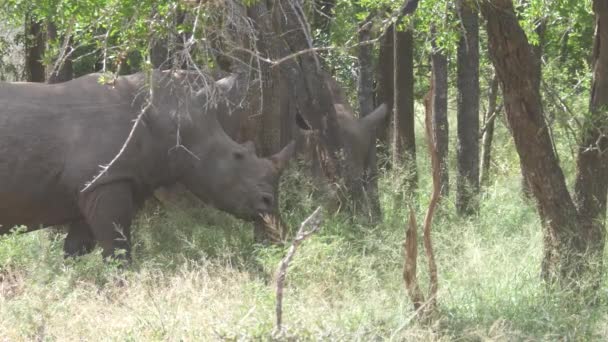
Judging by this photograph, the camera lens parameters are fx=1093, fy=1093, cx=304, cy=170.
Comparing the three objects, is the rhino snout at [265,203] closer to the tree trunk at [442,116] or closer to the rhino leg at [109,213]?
the rhino leg at [109,213]

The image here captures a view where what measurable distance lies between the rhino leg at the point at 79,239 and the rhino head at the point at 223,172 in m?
Answer: 1.03

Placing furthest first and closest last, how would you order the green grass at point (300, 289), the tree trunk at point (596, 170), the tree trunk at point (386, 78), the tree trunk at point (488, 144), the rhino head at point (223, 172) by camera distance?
the tree trunk at point (386, 78)
the tree trunk at point (488, 144)
the rhino head at point (223, 172)
the tree trunk at point (596, 170)
the green grass at point (300, 289)

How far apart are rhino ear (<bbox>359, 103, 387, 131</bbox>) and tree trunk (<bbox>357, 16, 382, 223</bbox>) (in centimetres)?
13

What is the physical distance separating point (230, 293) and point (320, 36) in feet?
24.6

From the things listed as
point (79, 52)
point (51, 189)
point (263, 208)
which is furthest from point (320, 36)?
point (51, 189)

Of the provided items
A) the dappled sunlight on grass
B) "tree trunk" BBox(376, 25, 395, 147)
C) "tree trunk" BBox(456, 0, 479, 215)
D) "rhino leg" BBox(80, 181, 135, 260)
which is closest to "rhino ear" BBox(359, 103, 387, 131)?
"tree trunk" BBox(456, 0, 479, 215)

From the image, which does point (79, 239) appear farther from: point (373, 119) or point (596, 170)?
point (596, 170)

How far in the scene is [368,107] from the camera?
1190 cm

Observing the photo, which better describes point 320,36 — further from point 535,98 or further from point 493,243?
point 535,98

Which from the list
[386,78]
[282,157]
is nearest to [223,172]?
[282,157]

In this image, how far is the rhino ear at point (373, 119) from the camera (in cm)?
1127

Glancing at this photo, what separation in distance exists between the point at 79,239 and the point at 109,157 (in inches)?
51.5

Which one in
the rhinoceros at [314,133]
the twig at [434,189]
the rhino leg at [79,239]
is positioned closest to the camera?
the twig at [434,189]

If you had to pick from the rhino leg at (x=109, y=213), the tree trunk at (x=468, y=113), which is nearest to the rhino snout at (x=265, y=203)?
the rhino leg at (x=109, y=213)
